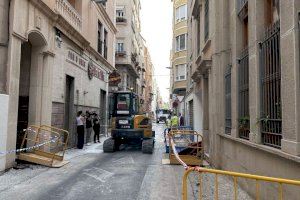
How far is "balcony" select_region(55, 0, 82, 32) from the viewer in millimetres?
14113

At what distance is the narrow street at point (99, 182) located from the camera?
7.26 metres

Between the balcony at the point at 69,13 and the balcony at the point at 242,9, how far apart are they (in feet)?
25.0

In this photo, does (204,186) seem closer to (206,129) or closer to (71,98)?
(206,129)

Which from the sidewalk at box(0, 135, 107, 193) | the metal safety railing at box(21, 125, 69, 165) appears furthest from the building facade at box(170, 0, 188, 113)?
the sidewalk at box(0, 135, 107, 193)

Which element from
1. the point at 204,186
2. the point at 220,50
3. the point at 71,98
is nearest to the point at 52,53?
the point at 71,98

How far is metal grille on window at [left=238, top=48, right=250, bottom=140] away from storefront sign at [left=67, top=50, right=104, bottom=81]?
953 cm

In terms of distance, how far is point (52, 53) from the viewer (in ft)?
43.6

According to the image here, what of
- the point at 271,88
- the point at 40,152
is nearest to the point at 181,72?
the point at 40,152

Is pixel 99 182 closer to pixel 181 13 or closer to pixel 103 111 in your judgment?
pixel 103 111

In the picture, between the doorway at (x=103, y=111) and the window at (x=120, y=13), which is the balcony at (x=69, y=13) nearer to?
the doorway at (x=103, y=111)

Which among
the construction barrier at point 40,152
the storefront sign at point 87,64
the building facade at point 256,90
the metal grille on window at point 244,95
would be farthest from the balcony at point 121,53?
the metal grille on window at point 244,95

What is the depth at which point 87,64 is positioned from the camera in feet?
62.5

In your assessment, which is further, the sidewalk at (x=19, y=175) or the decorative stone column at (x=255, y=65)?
the sidewalk at (x=19, y=175)

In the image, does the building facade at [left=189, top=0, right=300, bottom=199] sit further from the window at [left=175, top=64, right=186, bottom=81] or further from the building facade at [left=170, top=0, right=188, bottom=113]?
the window at [left=175, top=64, right=186, bottom=81]
